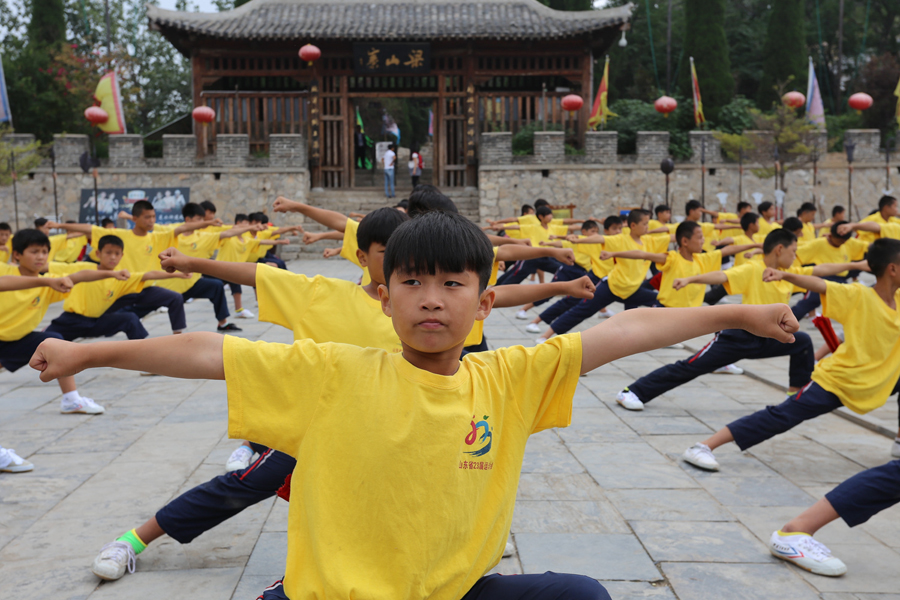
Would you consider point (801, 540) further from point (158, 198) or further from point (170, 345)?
point (158, 198)

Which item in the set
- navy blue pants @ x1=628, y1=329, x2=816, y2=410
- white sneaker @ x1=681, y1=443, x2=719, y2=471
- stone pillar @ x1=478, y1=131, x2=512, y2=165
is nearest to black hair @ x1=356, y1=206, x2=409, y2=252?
white sneaker @ x1=681, y1=443, x2=719, y2=471

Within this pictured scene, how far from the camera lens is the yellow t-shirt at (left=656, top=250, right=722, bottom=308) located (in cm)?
725

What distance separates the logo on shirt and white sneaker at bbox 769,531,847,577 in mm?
2087

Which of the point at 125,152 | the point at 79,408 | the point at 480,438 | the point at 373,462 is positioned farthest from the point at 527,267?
the point at 125,152

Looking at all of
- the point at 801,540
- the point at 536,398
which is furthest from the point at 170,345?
the point at 801,540

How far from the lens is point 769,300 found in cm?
575

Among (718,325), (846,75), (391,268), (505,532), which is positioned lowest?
(505,532)

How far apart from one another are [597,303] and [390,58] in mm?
14387

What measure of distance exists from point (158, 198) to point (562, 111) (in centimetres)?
1115

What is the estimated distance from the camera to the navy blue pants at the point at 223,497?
2902mm

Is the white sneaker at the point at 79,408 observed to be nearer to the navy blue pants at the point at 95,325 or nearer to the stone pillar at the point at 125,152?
the navy blue pants at the point at 95,325

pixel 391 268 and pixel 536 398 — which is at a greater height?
pixel 391 268

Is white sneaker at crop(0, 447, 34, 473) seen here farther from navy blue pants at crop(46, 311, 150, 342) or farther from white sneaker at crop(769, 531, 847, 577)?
white sneaker at crop(769, 531, 847, 577)

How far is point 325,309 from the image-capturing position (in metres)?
3.04
